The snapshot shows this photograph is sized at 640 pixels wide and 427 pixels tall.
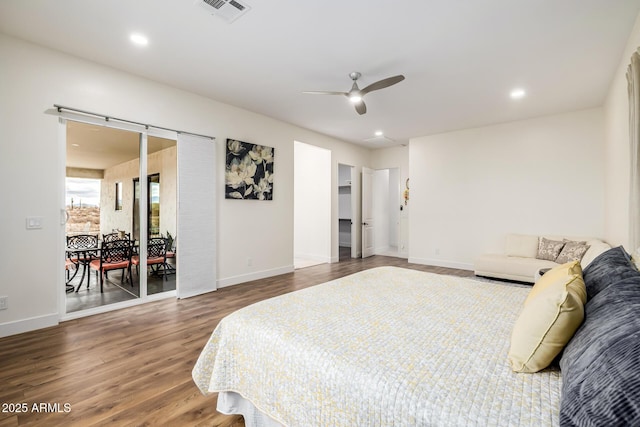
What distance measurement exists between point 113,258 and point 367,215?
5.46 m

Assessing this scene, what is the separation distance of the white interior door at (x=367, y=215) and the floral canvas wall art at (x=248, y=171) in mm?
2998

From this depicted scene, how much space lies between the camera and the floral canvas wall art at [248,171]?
4.62 m

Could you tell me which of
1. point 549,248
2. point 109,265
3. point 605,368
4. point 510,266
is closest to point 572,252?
point 549,248

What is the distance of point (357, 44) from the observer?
2936 mm

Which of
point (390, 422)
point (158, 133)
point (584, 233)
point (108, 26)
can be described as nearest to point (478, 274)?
point (584, 233)

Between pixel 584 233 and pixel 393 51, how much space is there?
4436mm

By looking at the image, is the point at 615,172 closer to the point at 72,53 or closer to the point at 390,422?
the point at 390,422

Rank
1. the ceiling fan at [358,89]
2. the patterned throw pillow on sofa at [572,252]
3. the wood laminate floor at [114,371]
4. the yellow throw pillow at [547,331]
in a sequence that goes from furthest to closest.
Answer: the patterned throw pillow on sofa at [572,252] → the ceiling fan at [358,89] → the wood laminate floor at [114,371] → the yellow throw pillow at [547,331]

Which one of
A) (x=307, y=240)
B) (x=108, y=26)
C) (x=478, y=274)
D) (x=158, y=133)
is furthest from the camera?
(x=307, y=240)

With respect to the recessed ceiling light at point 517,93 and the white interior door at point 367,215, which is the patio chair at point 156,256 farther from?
the recessed ceiling light at point 517,93

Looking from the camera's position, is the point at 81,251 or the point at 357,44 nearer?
the point at 357,44

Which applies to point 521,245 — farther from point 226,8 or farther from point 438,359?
point 226,8

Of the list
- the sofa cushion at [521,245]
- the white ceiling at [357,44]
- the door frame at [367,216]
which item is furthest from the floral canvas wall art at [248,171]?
the sofa cushion at [521,245]

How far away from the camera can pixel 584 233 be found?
4.78 meters
